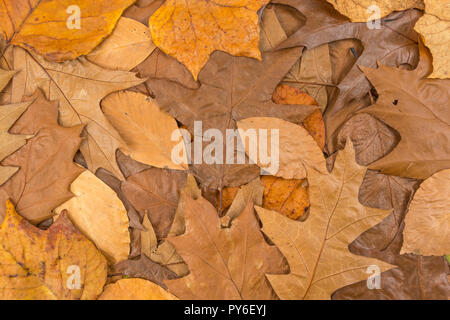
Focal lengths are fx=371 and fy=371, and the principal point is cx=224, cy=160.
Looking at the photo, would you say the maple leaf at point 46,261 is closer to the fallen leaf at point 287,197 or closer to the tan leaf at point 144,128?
the tan leaf at point 144,128

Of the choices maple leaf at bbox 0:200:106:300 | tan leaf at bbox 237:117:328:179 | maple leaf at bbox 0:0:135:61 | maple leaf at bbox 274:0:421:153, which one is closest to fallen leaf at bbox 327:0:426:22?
maple leaf at bbox 274:0:421:153

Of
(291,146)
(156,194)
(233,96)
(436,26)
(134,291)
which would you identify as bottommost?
(134,291)

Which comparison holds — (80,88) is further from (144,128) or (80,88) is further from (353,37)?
(353,37)

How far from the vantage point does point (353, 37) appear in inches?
36.4

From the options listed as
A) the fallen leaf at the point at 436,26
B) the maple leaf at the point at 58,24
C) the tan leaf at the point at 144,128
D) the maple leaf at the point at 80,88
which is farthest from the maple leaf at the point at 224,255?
the fallen leaf at the point at 436,26

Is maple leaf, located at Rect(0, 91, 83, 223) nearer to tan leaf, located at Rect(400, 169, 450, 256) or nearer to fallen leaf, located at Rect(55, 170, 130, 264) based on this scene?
fallen leaf, located at Rect(55, 170, 130, 264)

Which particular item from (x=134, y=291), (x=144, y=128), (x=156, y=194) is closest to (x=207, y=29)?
(x=144, y=128)

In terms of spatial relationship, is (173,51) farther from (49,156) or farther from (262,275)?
(262,275)

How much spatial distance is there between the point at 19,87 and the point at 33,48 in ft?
0.35

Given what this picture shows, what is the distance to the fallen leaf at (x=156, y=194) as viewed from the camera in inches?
37.3

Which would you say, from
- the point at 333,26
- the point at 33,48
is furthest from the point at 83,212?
the point at 333,26

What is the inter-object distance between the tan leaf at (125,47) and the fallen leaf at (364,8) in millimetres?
468

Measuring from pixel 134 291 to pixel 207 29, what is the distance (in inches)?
26.1

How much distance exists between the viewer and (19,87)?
37.4 inches
